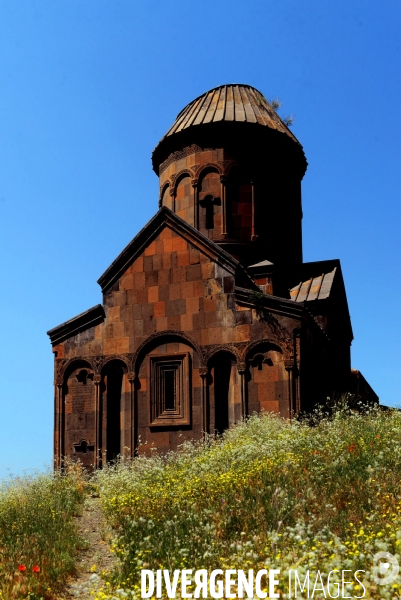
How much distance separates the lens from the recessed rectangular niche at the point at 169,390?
13469mm

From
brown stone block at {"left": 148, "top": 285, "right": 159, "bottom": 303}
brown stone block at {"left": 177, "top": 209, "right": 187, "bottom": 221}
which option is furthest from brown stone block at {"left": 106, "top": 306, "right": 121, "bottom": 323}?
brown stone block at {"left": 177, "top": 209, "right": 187, "bottom": 221}

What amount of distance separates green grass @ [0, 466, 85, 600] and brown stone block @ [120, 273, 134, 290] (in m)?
4.27

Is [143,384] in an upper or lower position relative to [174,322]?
lower

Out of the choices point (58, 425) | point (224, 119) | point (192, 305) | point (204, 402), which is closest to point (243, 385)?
point (204, 402)

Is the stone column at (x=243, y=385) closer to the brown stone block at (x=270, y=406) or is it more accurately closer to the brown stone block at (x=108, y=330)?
the brown stone block at (x=270, y=406)

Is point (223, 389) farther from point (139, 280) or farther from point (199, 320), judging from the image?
point (139, 280)

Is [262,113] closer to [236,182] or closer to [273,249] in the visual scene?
[236,182]

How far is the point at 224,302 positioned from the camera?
13570 mm

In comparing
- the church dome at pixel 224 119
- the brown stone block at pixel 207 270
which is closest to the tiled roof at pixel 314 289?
the church dome at pixel 224 119

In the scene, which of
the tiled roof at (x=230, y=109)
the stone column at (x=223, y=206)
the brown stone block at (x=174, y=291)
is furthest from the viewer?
the tiled roof at (x=230, y=109)

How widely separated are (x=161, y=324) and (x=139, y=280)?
3.52ft

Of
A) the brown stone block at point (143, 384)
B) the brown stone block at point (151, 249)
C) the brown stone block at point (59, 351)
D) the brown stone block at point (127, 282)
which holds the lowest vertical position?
the brown stone block at point (143, 384)

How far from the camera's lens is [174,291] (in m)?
14.0

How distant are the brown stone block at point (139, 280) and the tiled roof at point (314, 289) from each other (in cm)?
410
